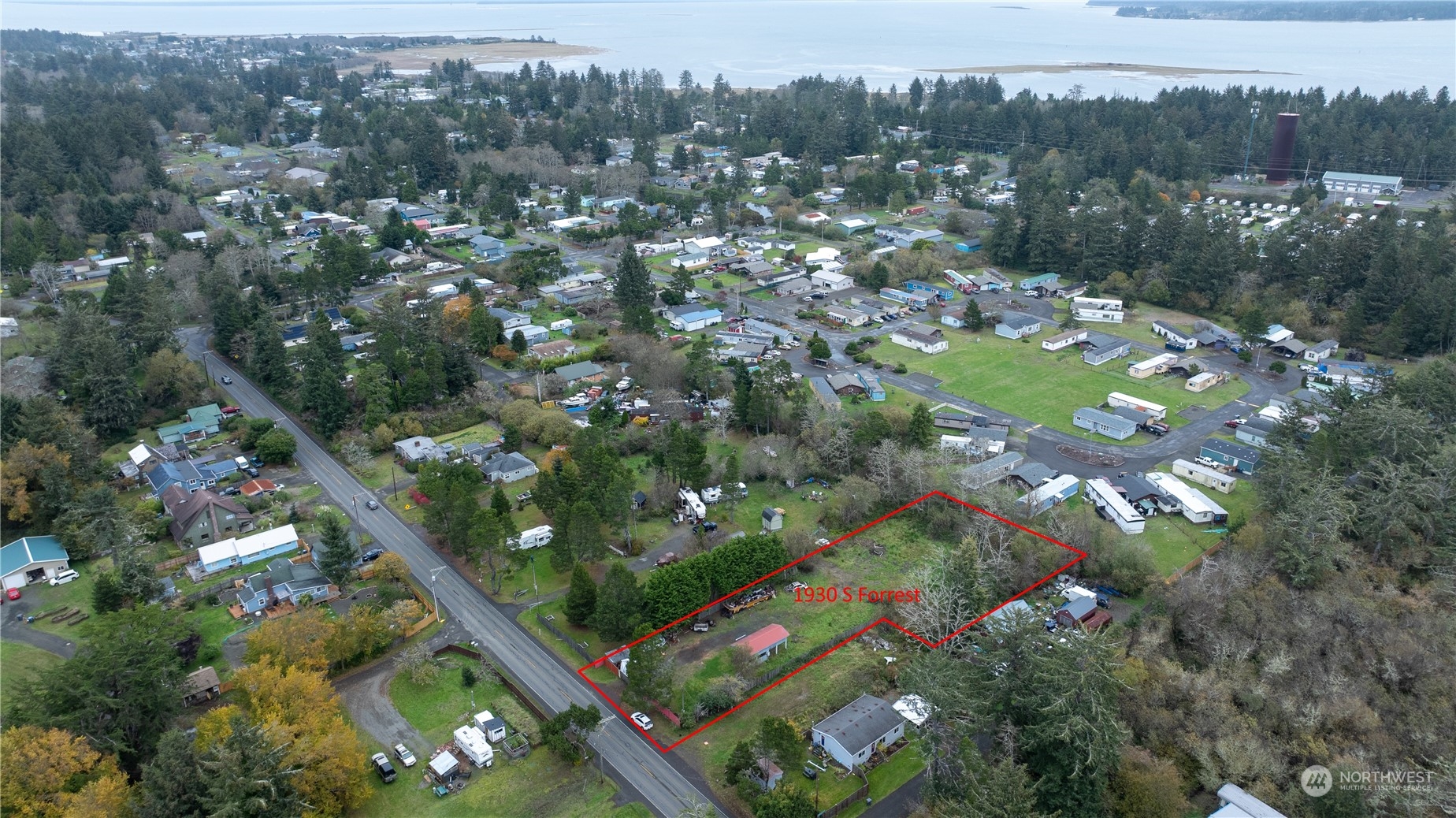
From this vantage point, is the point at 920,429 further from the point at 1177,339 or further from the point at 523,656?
the point at 1177,339

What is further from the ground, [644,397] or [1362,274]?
[1362,274]

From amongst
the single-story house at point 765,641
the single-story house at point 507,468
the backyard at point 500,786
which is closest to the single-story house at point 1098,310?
the single-story house at point 507,468

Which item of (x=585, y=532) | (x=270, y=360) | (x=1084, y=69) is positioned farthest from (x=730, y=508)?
(x=1084, y=69)

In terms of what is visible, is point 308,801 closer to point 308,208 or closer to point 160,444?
point 160,444

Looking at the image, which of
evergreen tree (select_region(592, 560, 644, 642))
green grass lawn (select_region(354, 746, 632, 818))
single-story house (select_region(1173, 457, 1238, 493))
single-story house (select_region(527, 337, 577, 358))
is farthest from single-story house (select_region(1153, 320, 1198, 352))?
green grass lawn (select_region(354, 746, 632, 818))

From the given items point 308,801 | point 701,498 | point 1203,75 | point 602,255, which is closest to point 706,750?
point 308,801

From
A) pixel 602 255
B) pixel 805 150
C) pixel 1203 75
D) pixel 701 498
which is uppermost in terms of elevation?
pixel 1203 75

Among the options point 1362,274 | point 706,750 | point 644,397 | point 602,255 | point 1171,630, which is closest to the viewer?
point 706,750
